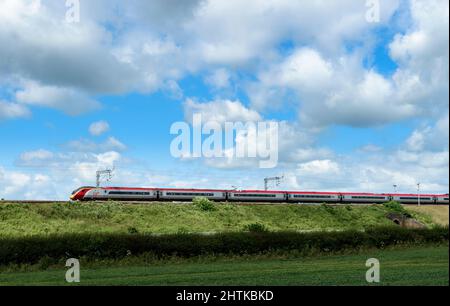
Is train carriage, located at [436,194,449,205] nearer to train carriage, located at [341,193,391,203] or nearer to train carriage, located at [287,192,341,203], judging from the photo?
train carriage, located at [341,193,391,203]

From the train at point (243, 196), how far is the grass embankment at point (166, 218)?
5416mm

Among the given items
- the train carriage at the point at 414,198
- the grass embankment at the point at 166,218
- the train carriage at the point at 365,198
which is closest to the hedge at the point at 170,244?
the grass embankment at the point at 166,218

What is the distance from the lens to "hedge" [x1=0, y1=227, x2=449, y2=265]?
91.9 ft

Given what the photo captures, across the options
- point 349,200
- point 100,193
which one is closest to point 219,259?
point 100,193

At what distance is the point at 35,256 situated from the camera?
91.5 ft

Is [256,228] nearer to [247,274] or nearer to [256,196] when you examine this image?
[247,274]

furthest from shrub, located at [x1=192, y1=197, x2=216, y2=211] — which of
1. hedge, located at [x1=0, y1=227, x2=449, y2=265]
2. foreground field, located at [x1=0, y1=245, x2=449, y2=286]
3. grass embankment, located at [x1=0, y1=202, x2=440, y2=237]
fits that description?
foreground field, located at [x1=0, y1=245, x2=449, y2=286]

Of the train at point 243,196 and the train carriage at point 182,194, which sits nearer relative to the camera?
the train at point 243,196

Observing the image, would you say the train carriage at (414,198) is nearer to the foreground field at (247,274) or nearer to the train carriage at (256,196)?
the train carriage at (256,196)

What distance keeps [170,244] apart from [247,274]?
9032 millimetres

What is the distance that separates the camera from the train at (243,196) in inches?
2525

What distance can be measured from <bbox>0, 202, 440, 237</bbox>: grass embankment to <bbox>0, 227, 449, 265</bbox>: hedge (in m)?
11.2
